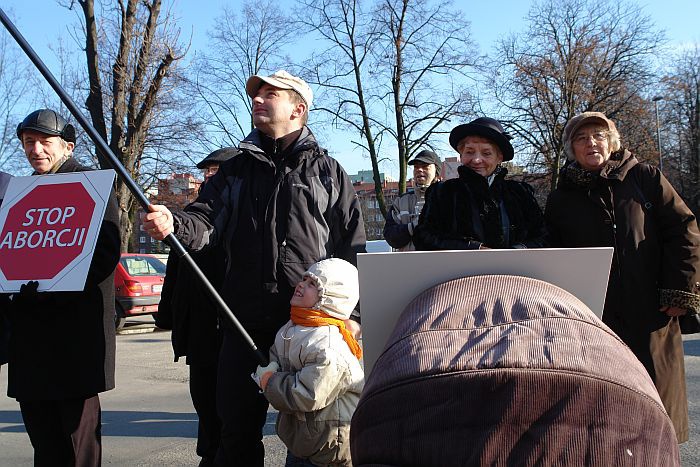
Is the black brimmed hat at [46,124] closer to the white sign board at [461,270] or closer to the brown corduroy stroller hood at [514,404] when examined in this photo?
the white sign board at [461,270]

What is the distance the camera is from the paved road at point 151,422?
15.0ft

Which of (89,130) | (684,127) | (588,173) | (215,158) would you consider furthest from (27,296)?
(684,127)

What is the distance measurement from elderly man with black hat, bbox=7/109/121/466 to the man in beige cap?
1.92ft

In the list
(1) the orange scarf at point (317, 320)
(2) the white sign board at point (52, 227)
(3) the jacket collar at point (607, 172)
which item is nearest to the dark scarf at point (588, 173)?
(3) the jacket collar at point (607, 172)

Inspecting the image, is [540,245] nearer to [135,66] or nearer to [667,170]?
[135,66]

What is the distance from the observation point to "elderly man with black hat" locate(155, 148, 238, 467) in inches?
167

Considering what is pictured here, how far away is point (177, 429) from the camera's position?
17.9 feet

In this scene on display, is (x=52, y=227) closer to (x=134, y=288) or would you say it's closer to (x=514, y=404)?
(x=514, y=404)

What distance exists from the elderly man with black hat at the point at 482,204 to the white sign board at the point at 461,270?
3.29 ft

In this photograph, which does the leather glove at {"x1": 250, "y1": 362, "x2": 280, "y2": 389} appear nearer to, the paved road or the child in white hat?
the child in white hat

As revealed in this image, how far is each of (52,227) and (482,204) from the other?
6.65 feet

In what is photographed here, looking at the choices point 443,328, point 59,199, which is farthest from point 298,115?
point 443,328

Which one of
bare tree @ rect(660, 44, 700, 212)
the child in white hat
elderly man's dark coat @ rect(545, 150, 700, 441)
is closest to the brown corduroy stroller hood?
the child in white hat

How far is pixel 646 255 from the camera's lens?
3221 millimetres
